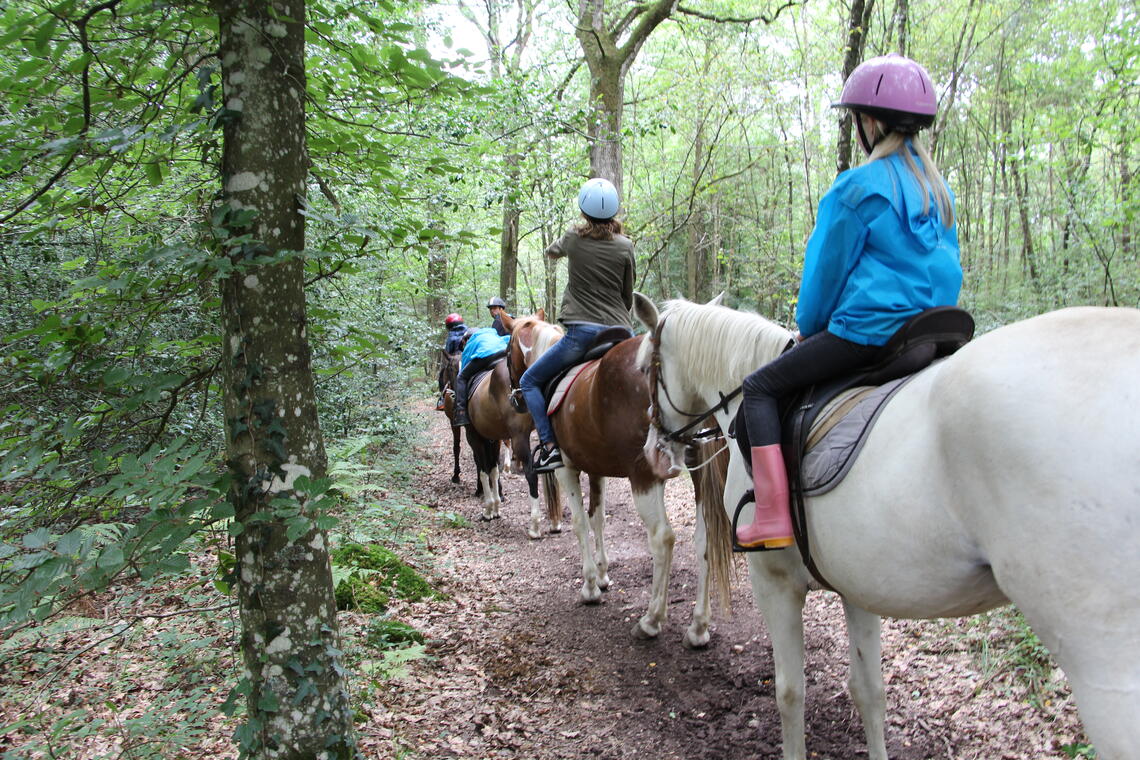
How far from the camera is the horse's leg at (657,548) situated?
477cm

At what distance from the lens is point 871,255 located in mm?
2252

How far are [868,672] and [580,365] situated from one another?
3.34 meters

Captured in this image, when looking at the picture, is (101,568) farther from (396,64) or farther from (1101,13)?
Answer: (1101,13)

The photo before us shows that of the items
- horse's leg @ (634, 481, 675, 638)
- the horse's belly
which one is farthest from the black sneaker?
the horse's belly

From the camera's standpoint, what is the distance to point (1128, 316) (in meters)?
1.60

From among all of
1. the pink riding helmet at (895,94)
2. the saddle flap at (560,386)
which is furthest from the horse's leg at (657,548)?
the pink riding helmet at (895,94)

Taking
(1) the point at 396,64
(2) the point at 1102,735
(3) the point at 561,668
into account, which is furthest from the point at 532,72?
(2) the point at 1102,735

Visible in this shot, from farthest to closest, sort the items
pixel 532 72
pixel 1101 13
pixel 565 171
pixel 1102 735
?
pixel 1101 13, pixel 565 171, pixel 532 72, pixel 1102 735

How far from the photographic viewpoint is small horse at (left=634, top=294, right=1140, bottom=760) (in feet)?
4.66

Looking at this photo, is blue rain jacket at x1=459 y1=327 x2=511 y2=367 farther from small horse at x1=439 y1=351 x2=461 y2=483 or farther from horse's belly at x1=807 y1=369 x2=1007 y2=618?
horse's belly at x1=807 y1=369 x2=1007 y2=618

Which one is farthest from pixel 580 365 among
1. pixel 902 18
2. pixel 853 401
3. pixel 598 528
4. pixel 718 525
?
pixel 902 18

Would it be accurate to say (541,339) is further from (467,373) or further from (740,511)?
(740,511)

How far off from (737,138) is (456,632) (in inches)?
764

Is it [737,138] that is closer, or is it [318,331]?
[318,331]
